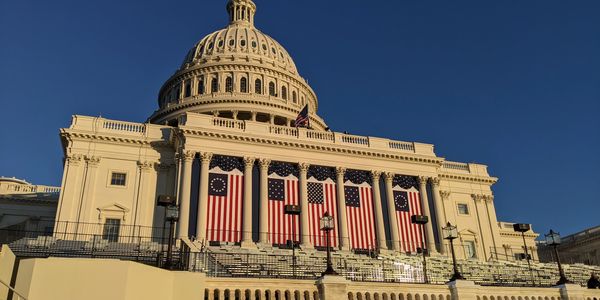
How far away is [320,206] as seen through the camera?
141ft

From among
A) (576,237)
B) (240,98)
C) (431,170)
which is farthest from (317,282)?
(576,237)

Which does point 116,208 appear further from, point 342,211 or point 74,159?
point 342,211

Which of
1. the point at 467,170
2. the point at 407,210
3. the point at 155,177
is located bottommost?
the point at 407,210

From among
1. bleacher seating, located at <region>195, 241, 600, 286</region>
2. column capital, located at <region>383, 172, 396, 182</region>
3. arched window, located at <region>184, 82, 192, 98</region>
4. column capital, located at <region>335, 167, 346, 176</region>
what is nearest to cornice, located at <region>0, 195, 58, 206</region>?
arched window, located at <region>184, 82, 192, 98</region>

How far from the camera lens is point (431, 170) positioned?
48.0 metres

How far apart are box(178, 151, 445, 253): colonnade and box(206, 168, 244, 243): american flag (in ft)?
1.58

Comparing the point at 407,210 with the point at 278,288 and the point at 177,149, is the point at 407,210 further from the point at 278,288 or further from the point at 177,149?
the point at 278,288

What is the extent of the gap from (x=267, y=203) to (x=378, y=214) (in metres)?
10.5

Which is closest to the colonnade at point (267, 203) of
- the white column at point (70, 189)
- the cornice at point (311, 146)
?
the cornice at point (311, 146)

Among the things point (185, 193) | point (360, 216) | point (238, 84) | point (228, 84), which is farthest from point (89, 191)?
point (228, 84)

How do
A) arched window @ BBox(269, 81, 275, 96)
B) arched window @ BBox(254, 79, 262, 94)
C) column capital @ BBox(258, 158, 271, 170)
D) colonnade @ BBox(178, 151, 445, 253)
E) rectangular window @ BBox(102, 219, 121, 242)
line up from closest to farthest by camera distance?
colonnade @ BBox(178, 151, 445, 253)
rectangular window @ BBox(102, 219, 121, 242)
column capital @ BBox(258, 158, 271, 170)
arched window @ BBox(254, 79, 262, 94)
arched window @ BBox(269, 81, 275, 96)

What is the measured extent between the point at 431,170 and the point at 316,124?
25787mm

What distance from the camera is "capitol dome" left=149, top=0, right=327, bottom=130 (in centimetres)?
6625

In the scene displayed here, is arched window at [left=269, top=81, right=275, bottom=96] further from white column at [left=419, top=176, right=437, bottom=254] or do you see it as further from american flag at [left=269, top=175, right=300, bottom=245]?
white column at [left=419, top=176, right=437, bottom=254]
